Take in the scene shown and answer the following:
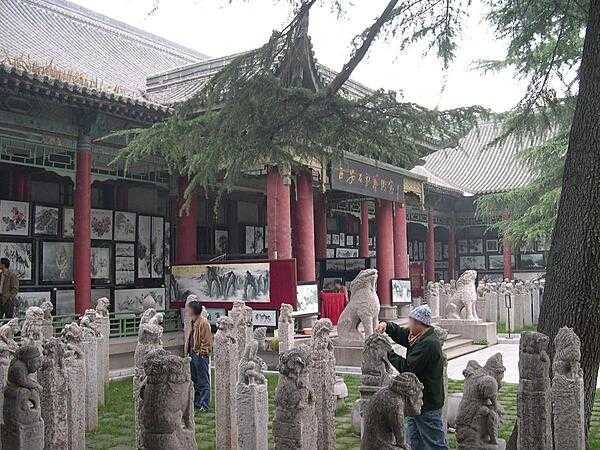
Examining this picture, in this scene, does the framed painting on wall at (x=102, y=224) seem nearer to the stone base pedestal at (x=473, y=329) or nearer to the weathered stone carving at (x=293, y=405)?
the stone base pedestal at (x=473, y=329)

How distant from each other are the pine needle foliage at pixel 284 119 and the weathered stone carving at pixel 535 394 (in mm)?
2430

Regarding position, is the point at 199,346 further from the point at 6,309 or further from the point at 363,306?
the point at 6,309

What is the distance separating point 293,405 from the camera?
4.54 m

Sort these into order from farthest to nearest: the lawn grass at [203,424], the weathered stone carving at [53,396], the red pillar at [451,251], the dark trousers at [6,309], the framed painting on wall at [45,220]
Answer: the red pillar at [451,251]
the framed painting on wall at [45,220]
the dark trousers at [6,309]
the lawn grass at [203,424]
the weathered stone carving at [53,396]

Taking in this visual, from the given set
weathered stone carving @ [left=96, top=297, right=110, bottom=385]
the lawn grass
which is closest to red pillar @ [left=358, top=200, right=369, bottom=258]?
the lawn grass

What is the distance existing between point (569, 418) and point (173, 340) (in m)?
8.68

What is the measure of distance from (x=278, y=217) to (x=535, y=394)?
27.6ft

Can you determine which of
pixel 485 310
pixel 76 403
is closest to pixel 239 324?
pixel 76 403

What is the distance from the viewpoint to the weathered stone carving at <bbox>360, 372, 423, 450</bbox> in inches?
146

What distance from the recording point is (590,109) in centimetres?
582

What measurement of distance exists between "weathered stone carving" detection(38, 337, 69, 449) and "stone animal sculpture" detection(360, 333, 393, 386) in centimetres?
274

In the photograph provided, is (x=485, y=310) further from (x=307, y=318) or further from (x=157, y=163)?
(x=157, y=163)

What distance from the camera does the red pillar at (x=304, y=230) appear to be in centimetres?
1412

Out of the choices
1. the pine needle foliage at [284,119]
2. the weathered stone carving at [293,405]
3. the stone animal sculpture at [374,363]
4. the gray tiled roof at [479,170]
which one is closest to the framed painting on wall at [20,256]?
the pine needle foliage at [284,119]
